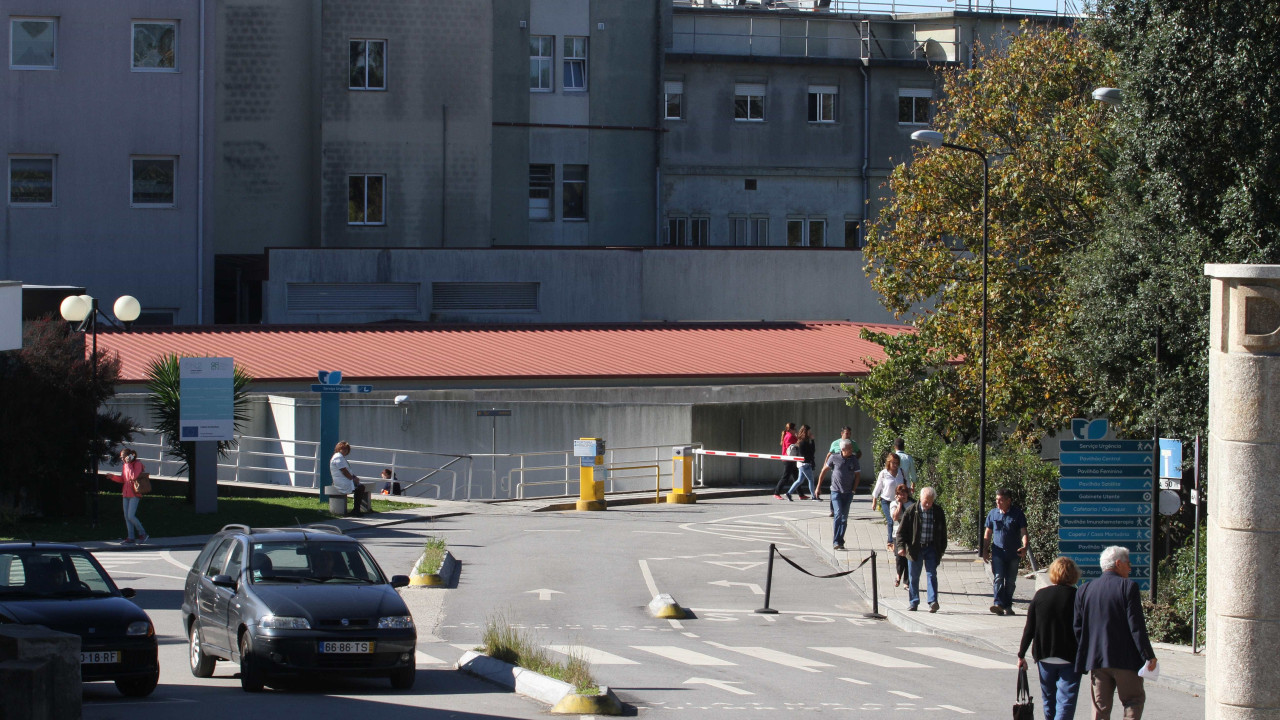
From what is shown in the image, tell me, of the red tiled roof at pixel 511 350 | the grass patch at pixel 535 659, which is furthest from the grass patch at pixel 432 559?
the red tiled roof at pixel 511 350

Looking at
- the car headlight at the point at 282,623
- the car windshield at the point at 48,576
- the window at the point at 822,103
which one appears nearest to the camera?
the car headlight at the point at 282,623

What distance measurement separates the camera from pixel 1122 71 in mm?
19031

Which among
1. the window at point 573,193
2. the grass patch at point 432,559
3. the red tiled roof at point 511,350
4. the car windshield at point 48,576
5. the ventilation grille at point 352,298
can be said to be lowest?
the grass patch at point 432,559

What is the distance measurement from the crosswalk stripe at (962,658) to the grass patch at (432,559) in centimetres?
731

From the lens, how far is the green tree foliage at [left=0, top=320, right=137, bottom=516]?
25.6 m

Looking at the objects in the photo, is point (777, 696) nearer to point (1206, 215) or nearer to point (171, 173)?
point (1206, 215)

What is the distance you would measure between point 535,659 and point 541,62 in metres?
40.2

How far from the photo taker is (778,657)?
621 inches

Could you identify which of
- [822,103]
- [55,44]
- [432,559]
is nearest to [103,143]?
[55,44]

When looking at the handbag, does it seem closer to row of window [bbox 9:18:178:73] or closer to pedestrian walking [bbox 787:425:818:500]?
pedestrian walking [bbox 787:425:818:500]

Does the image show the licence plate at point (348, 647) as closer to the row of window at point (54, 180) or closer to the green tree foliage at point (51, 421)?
the green tree foliage at point (51, 421)

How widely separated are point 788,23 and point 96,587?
1776 inches

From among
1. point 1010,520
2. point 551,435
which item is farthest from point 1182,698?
point 551,435

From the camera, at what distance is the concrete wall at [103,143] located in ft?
134
